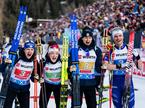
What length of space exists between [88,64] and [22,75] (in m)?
1.16

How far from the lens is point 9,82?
8555 mm

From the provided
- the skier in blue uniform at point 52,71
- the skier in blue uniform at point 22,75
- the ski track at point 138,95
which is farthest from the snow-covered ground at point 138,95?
the skier in blue uniform at point 22,75

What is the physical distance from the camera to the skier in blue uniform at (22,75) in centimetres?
855

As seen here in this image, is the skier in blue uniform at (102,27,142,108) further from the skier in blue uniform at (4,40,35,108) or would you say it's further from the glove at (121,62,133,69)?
the skier in blue uniform at (4,40,35,108)

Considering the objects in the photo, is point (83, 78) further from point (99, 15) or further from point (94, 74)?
point (99, 15)

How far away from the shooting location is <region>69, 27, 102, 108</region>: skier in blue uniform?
8562 mm

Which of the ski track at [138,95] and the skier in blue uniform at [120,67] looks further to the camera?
the ski track at [138,95]

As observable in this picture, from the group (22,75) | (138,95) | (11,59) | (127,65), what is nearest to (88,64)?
(127,65)

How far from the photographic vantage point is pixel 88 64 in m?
8.59

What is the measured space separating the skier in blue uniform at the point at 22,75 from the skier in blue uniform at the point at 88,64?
2.37 ft

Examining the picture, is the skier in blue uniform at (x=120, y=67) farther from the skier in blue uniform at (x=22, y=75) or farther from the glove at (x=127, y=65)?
the skier in blue uniform at (x=22, y=75)

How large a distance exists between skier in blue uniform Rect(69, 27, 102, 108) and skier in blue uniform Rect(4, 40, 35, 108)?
721 mm

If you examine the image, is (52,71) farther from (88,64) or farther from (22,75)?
(88,64)

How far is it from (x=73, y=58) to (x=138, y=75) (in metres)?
9.11
